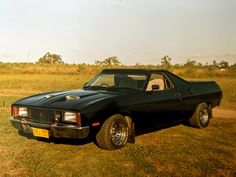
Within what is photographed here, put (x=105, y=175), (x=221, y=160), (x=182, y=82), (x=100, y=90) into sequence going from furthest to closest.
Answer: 1. (x=182, y=82)
2. (x=100, y=90)
3. (x=221, y=160)
4. (x=105, y=175)

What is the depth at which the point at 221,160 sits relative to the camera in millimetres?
6043

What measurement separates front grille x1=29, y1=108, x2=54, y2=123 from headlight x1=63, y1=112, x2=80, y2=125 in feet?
0.93

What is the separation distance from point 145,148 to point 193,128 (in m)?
2.57

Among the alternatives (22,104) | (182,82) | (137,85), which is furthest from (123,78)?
(22,104)

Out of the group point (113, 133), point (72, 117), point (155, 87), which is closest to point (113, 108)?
point (113, 133)

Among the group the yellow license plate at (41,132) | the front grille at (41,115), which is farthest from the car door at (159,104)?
the yellow license plate at (41,132)

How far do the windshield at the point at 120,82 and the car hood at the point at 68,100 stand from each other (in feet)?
1.58

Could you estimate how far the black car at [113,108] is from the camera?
623cm

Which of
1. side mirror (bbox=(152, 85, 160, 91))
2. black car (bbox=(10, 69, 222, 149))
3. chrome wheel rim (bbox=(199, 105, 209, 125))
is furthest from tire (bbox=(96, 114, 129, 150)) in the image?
chrome wheel rim (bbox=(199, 105, 209, 125))

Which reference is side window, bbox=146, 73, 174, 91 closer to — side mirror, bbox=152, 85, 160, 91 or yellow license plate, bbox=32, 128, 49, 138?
side mirror, bbox=152, 85, 160, 91

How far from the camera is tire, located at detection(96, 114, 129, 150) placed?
21.0ft

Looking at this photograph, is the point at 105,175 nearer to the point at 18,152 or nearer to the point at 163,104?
the point at 18,152

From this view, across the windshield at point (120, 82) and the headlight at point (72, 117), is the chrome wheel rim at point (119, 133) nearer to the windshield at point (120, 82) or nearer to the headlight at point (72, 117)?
the headlight at point (72, 117)

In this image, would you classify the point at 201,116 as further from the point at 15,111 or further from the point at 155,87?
the point at 15,111
